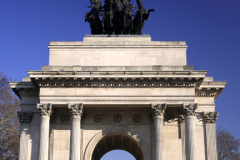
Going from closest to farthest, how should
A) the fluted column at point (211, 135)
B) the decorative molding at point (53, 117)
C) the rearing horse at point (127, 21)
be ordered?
the fluted column at point (211, 135) → the decorative molding at point (53, 117) → the rearing horse at point (127, 21)

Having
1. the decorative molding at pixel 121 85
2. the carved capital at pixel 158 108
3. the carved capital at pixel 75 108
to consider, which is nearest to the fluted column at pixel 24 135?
the decorative molding at pixel 121 85

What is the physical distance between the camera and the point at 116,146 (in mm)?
46594

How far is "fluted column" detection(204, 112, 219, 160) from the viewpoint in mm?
38338

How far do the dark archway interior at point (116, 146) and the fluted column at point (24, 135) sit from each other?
7.24 metres

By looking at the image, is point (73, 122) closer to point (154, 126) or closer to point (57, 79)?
point (57, 79)

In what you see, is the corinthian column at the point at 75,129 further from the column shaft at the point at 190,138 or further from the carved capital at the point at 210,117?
the carved capital at the point at 210,117

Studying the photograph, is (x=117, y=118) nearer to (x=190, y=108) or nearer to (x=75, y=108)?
(x=75, y=108)

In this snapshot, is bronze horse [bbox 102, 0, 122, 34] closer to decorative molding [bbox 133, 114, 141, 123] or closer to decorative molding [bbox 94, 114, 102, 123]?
decorative molding [bbox 94, 114, 102, 123]

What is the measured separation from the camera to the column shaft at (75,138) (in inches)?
1400

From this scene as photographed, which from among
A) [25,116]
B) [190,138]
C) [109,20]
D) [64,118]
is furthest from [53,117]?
[190,138]

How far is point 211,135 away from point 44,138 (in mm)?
15338

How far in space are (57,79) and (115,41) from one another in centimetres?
795

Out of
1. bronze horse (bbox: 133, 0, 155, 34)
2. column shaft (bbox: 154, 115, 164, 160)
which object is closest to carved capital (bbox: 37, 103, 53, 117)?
column shaft (bbox: 154, 115, 164, 160)

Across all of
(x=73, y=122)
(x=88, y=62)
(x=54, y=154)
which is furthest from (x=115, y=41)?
(x=54, y=154)
